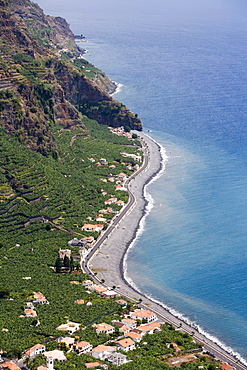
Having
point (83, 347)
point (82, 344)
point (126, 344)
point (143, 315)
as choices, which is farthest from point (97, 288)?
point (83, 347)

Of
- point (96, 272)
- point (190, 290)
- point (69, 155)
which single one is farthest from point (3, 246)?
point (69, 155)

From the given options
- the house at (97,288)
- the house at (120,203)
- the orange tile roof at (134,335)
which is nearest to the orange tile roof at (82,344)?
the orange tile roof at (134,335)

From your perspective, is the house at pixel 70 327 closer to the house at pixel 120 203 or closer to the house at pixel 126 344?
the house at pixel 126 344

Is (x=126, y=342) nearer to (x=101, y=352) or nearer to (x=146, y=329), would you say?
(x=101, y=352)

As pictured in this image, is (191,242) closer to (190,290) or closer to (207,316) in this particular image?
(190,290)

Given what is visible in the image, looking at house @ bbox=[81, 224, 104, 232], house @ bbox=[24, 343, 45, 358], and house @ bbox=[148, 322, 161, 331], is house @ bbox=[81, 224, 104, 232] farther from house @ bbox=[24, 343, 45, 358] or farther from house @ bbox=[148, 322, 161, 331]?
house @ bbox=[24, 343, 45, 358]

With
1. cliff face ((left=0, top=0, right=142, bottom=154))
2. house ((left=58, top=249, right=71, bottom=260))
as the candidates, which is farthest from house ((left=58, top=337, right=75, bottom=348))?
cliff face ((left=0, top=0, right=142, bottom=154))
